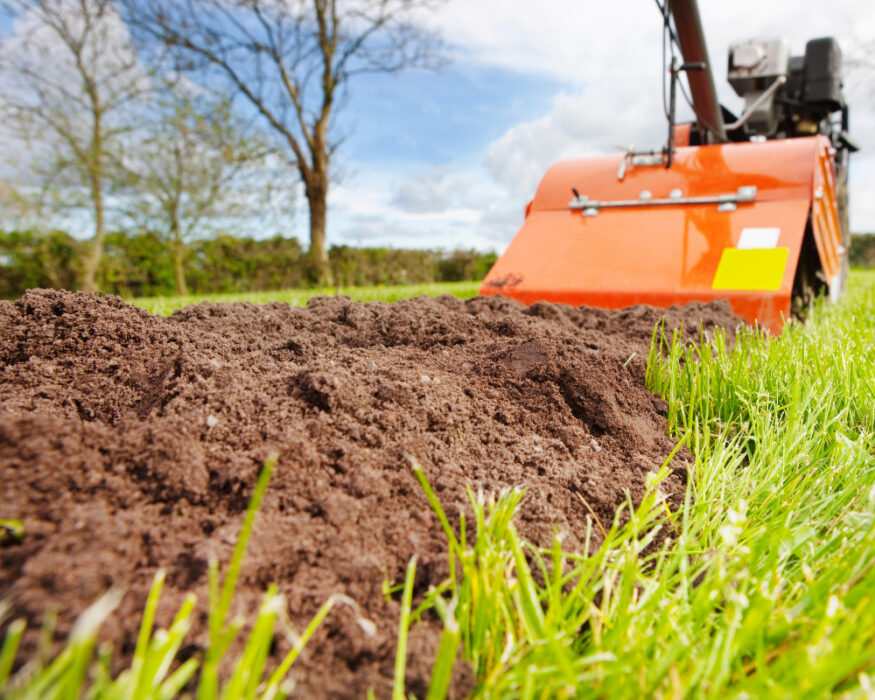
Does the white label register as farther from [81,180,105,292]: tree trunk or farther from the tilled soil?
[81,180,105,292]: tree trunk

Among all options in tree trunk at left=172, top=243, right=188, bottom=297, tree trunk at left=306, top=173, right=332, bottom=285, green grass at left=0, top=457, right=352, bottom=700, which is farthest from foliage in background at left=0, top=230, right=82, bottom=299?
green grass at left=0, top=457, right=352, bottom=700

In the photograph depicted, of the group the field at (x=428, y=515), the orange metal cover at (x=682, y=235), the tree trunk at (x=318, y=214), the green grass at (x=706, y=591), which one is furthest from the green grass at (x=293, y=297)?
the tree trunk at (x=318, y=214)

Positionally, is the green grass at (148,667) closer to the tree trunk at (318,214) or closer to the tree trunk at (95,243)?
the tree trunk at (318,214)

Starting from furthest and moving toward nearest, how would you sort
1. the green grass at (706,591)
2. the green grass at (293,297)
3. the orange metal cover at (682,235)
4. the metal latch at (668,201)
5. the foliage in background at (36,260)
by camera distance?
the foliage in background at (36,260) < the green grass at (293,297) < the metal latch at (668,201) < the orange metal cover at (682,235) < the green grass at (706,591)

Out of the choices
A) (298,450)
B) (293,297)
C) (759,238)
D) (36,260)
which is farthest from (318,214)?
(298,450)

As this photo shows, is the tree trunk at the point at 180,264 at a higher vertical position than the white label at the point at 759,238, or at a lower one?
higher

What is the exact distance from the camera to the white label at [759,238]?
9.89 feet

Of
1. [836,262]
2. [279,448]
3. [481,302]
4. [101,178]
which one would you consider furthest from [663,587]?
[101,178]

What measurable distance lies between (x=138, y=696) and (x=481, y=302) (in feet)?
6.93

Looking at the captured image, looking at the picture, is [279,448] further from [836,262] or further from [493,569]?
[836,262]

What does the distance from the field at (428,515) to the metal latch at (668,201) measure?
179 centimetres

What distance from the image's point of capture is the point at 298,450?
1025 mm

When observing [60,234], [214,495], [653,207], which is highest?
[60,234]

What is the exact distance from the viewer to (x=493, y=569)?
85 cm
